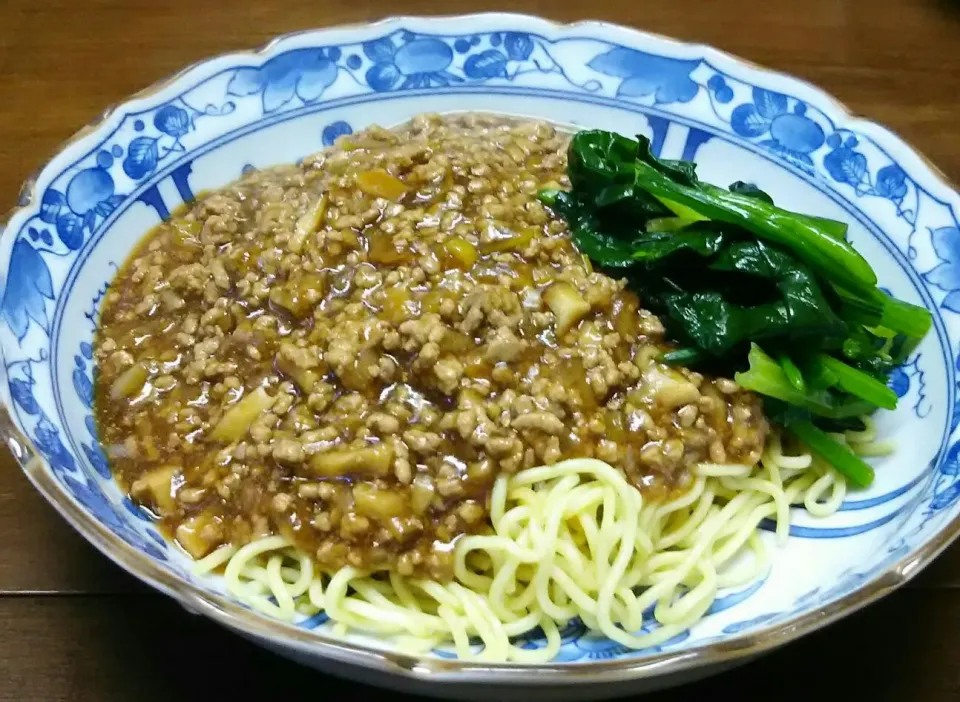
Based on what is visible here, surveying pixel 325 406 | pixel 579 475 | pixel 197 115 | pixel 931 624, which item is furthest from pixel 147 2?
pixel 931 624

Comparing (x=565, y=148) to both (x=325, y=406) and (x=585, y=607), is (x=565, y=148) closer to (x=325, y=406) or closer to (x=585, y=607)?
(x=325, y=406)

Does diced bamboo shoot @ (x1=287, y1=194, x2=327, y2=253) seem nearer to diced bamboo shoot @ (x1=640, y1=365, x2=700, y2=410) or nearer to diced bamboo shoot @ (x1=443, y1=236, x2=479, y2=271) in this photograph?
diced bamboo shoot @ (x1=443, y1=236, x2=479, y2=271)

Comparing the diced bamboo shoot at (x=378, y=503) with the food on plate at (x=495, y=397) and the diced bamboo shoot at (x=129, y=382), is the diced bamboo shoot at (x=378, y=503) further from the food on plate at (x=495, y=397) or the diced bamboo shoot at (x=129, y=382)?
the diced bamboo shoot at (x=129, y=382)

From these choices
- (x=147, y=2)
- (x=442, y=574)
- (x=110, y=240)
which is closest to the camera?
(x=442, y=574)

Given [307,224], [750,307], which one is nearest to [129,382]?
[307,224]

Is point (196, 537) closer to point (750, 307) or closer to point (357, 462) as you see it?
point (357, 462)

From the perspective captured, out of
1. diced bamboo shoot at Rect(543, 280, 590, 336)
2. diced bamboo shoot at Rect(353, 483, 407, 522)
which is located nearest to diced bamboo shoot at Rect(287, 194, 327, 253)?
diced bamboo shoot at Rect(543, 280, 590, 336)

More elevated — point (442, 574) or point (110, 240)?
point (110, 240)
